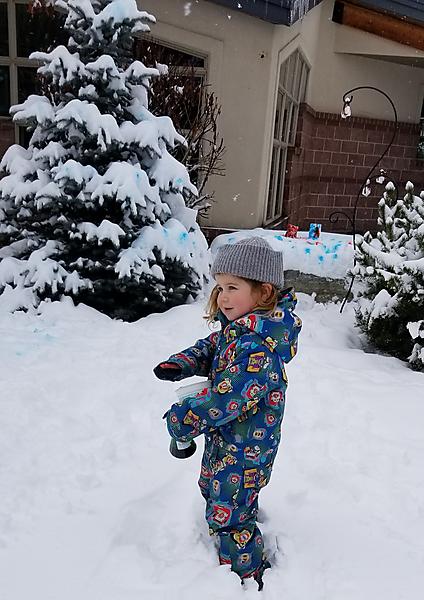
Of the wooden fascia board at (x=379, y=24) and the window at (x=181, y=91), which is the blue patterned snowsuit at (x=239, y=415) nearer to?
the window at (x=181, y=91)

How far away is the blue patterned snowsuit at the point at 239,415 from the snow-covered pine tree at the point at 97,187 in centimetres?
270

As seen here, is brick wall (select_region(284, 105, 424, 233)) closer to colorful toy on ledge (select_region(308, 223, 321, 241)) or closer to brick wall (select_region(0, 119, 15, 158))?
colorful toy on ledge (select_region(308, 223, 321, 241))

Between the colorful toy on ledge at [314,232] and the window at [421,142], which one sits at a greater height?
the window at [421,142]

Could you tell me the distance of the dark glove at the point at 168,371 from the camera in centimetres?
190

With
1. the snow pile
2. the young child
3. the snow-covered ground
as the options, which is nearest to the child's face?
the young child

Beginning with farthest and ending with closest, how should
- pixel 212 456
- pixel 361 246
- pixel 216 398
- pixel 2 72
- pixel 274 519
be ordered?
pixel 2 72, pixel 361 246, pixel 274 519, pixel 212 456, pixel 216 398

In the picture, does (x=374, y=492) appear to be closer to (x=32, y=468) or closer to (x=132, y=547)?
(x=132, y=547)

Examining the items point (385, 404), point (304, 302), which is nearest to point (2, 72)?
point (304, 302)

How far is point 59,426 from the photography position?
301 cm

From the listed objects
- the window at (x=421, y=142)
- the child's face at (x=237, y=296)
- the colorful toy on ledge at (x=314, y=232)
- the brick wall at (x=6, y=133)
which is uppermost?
the window at (x=421, y=142)

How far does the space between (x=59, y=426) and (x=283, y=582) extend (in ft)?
5.02

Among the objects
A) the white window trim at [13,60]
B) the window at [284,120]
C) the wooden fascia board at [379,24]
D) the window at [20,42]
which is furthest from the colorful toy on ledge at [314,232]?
the wooden fascia board at [379,24]

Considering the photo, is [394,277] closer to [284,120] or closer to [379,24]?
[284,120]

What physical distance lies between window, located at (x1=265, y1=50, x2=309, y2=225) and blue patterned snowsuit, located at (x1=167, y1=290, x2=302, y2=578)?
19.1 feet
